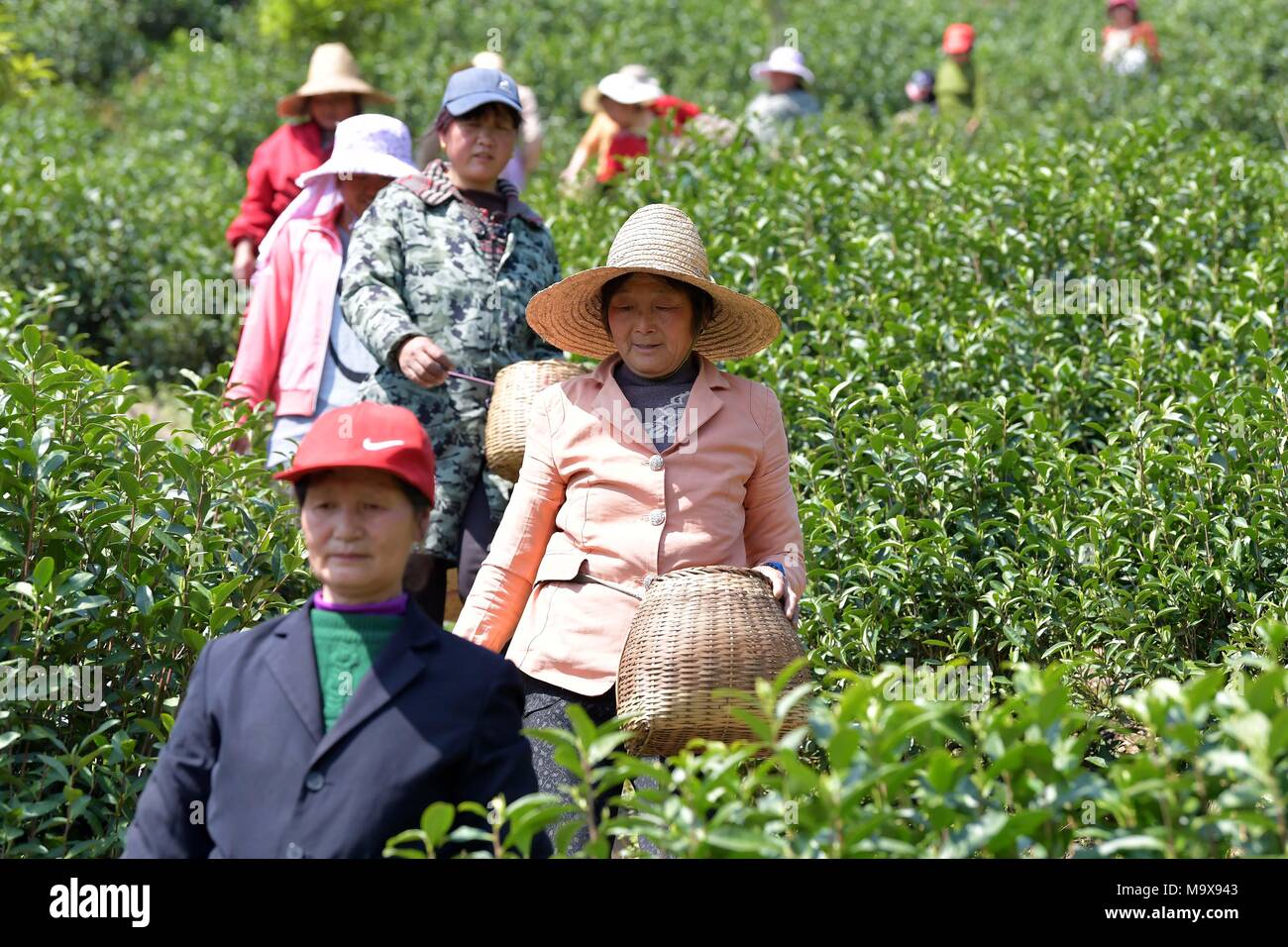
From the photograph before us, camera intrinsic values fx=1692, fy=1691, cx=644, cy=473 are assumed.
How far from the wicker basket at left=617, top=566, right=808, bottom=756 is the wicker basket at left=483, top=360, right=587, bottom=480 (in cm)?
114

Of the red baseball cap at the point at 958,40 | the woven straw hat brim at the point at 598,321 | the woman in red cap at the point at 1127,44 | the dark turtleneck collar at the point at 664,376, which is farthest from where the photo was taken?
the red baseball cap at the point at 958,40

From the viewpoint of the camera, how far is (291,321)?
18.9ft

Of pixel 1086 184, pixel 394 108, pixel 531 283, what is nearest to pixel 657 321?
pixel 531 283

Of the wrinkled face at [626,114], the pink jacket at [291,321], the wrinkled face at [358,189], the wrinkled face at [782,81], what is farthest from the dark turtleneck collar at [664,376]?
the wrinkled face at [782,81]

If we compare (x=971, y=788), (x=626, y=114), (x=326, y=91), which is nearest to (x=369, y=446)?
(x=971, y=788)

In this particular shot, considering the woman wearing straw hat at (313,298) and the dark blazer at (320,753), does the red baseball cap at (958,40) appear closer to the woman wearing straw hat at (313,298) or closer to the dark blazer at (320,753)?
the woman wearing straw hat at (313,298)

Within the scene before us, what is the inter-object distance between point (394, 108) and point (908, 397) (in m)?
9.92

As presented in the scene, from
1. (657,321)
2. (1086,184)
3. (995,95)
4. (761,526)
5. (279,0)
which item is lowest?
(761,526)

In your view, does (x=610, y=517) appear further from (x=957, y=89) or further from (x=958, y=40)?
(x=957, y=89)

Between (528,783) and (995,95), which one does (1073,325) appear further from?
(995,95)

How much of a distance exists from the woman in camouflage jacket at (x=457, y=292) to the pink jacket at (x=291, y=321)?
0.42m

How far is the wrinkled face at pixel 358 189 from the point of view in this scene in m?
5.87

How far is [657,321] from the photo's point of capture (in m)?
4.14

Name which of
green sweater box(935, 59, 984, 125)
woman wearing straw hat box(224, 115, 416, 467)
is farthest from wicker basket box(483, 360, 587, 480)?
green sweater box(935, 59, 984, 125)
